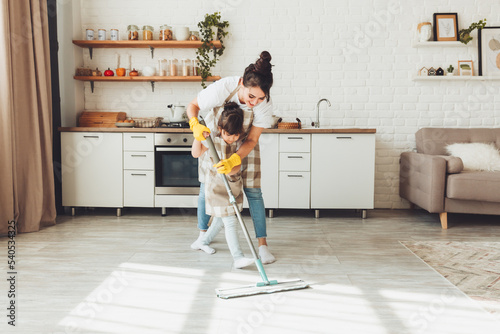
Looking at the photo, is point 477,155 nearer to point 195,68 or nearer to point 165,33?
Answer: point 195,68

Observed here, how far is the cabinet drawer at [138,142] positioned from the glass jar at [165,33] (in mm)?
1035

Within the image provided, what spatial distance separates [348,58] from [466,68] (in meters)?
1.14

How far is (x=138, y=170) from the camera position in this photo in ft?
12.9

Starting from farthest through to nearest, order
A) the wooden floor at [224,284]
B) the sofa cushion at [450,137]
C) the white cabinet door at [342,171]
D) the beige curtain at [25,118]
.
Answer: the sofa cushion at [450,137], the white cabinet door at [342,171], the beige curtain at [25,118], the wooden floor at [224,284]

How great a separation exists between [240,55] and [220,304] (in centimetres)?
302

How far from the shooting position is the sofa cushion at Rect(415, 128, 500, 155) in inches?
160

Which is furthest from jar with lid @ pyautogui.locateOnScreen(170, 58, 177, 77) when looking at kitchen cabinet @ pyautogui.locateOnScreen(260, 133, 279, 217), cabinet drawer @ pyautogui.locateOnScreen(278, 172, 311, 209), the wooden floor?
the wooden floor

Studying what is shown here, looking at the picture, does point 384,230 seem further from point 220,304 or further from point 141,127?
point 141,127

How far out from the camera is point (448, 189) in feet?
11.3

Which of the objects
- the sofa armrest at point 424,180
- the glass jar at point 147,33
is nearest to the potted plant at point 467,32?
the sofa armrest at point 424,180

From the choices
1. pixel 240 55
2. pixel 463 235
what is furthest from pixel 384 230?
pixel 240 55

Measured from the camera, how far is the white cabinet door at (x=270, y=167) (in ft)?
12.7

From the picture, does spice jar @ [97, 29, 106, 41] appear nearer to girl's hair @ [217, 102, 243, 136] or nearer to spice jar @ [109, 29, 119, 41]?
spice jar @ [109, 29, 119, 41]

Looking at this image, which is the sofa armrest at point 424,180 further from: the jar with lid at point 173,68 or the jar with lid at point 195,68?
the jar with lid at point 173,68
